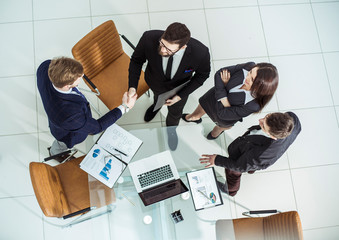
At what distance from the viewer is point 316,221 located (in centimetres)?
292

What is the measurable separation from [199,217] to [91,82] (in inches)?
59.6

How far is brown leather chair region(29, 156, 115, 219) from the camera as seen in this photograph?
6.20ft

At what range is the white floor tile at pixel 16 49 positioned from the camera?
3.05 metres

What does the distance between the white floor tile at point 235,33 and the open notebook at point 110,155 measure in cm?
171

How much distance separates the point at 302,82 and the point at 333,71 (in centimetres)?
47

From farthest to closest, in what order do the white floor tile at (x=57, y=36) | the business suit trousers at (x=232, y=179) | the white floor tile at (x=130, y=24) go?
the white floor tile at (x=130, y=24) → the white floor tile at (x=57, y=36) → the business suit trousers at (x=232, y=179)

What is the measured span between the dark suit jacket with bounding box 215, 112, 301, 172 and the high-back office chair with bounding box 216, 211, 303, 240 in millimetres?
428

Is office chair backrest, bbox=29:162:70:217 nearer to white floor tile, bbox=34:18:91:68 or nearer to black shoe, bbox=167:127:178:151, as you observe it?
black shoe, bbox=167:127:178:151

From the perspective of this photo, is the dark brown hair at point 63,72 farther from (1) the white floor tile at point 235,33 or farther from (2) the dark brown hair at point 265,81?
(1) the white floor tile at point 235,33

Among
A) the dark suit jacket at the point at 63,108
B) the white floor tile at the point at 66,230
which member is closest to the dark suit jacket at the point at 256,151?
the dark suit jacket at the point at 63,108

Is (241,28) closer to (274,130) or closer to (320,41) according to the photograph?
(320,41)

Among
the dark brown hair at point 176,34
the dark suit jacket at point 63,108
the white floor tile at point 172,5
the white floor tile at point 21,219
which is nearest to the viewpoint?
the dark brown hair at point 176,34

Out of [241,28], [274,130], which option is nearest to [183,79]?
[274,130]

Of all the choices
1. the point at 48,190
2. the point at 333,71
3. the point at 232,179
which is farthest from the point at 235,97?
the point at 333,71
